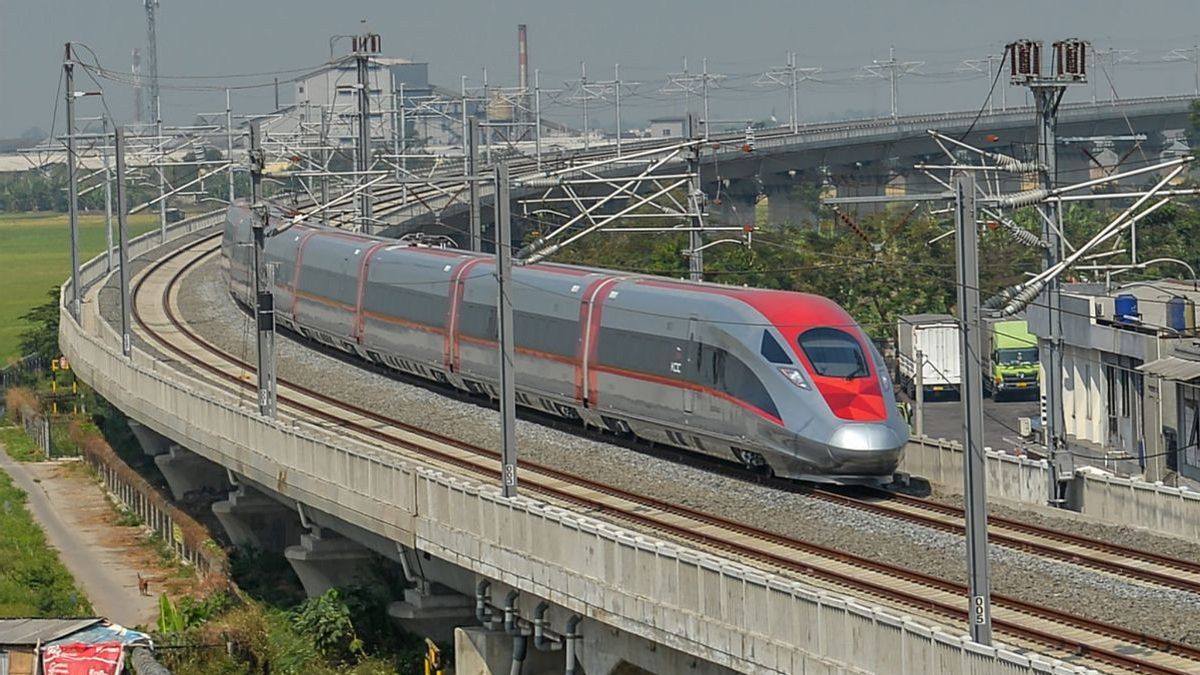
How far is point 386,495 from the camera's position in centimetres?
3438

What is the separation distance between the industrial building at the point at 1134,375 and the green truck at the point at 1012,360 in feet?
35.0

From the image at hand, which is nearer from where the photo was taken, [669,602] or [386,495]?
[669,602]

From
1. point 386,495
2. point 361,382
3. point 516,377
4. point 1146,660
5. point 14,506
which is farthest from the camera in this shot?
point 14,506

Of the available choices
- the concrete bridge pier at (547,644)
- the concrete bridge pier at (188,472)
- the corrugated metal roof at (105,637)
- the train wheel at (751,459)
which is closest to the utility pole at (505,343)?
the concrete bridge pier at (547,644)

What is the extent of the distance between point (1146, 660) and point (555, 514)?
898 centimetres

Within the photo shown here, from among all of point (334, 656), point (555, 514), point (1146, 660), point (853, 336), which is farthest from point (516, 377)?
point (1146, 660)

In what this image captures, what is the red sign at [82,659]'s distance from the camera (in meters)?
37.9

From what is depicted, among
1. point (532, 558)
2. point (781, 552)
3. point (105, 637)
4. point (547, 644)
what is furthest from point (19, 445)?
point (781, 552)

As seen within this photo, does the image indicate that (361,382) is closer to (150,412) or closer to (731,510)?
(150,412)

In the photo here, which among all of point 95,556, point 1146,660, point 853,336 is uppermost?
point 853,336

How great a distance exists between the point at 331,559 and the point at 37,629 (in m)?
5.71

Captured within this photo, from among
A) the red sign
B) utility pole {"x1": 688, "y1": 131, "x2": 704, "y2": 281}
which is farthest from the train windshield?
A: the red sign

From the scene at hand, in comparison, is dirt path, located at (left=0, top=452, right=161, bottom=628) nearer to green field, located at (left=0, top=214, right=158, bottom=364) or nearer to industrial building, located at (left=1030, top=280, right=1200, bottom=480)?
industrial building, located at (left=1030, top=280, right=1200, bottom=480)

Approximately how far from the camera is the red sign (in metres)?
37.9
